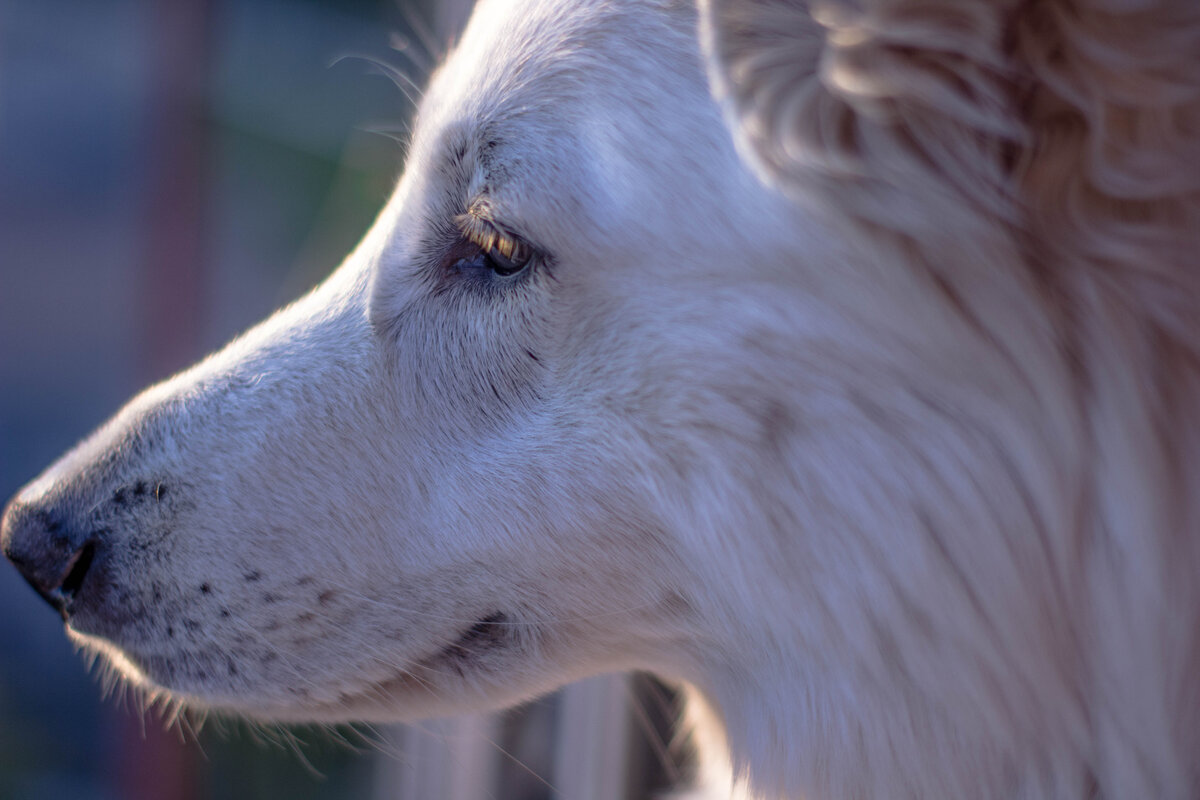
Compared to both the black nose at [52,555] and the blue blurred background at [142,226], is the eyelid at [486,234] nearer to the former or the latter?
the black nose at [52,555]

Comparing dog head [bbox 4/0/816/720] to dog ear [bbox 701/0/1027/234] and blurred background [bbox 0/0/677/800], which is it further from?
blurred background [bbox 0/0/677/800]

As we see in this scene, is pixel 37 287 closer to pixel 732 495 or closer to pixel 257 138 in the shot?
pixel 257 138

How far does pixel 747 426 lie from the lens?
34.3 inches

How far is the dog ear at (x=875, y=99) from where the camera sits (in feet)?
2.30

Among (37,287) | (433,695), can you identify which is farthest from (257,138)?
(433,695)

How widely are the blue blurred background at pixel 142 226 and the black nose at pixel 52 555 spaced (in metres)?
1.85

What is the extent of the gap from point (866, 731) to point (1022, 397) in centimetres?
35

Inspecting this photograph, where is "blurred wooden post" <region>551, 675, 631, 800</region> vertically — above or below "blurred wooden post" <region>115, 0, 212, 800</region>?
below

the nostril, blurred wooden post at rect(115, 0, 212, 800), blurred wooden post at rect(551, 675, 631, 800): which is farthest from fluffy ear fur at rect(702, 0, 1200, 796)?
blurred wooden post at rect(115, 0, 212, 800)

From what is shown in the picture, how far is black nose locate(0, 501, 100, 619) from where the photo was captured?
1051 mm

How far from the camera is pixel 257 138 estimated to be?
10.0ft

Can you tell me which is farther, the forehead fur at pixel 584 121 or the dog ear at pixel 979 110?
the forehead fur at pixel 584 121

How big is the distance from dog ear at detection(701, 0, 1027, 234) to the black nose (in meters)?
0.83

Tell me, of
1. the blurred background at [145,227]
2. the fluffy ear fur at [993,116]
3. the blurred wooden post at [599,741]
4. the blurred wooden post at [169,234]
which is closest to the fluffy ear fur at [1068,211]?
the fluffy ear fur at [993,116]
